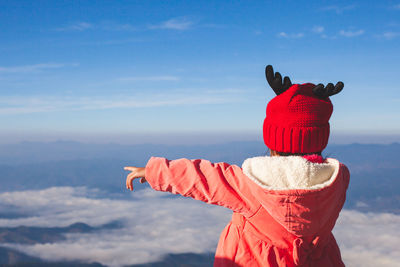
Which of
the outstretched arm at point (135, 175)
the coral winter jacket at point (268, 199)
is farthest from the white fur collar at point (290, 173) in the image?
the outstretched arm at point (135, 175)

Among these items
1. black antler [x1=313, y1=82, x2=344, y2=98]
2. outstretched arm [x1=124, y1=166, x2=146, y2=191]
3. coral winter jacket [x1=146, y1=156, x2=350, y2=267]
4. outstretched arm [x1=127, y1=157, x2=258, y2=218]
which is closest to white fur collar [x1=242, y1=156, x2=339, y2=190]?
coral winter jacket [x1=146, y1=156, x2=350, y2=267]

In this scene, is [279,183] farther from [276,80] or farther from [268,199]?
[276,80]

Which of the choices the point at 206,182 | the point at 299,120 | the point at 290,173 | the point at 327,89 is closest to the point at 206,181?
the point at 206,182

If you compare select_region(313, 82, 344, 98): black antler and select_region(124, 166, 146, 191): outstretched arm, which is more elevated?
select_region(313, 82, 344, 98): black antler

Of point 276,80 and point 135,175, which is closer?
point 276,80

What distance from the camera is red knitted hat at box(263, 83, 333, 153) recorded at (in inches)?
87.0

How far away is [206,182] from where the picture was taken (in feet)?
7.41

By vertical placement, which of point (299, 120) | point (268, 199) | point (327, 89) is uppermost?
point (327, 89)

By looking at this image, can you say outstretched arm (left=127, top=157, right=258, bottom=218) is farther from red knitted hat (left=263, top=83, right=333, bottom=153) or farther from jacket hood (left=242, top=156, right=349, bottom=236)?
red knitted hat (left=263, top=83, right=333, bottom=153)

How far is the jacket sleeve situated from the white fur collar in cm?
16

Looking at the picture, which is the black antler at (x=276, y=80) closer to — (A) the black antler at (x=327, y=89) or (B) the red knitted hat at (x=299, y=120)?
(B) the red knitted hat at (x=299, y=120)

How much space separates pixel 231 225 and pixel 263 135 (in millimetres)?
679

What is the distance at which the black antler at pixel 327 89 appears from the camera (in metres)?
2.24

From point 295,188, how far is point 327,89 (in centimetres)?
70
